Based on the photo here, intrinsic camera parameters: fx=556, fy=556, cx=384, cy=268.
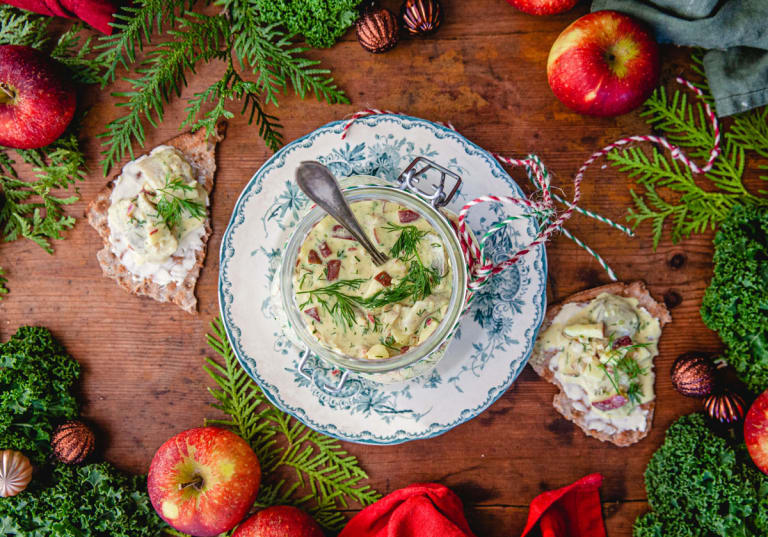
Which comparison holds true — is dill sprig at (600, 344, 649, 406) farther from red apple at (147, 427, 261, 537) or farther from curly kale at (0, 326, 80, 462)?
curly kale at (0, 326, 80, 462)

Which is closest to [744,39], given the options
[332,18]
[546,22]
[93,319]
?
[546,22]

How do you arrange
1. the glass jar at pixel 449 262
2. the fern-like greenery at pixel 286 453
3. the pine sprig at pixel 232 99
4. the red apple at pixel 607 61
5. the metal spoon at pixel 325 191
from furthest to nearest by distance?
the fern-like greenery at pixel 286 453, the pine sprig at pixel 232 99, the red apple at pixel 607 61, the glass jar at pixel 449 262, the metal spoon at pixel 325 191

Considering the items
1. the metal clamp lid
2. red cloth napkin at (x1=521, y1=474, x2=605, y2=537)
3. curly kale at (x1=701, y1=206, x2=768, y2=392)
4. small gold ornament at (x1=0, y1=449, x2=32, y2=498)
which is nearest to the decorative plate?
the metal clamp lid

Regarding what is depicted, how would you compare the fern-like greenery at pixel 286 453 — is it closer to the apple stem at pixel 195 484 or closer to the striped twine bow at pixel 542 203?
the apple stem at pixel 195 484

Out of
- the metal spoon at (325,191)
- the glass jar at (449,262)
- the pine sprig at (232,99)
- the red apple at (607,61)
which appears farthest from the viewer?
the pine sprig at (232,99)

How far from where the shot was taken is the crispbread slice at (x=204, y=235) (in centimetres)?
167

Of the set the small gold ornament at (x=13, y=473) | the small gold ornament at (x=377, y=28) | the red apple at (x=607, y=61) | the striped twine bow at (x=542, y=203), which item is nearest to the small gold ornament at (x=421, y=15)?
the small gold ornament at (x=377, y=28)

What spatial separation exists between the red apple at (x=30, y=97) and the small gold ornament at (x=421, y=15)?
1005 mm

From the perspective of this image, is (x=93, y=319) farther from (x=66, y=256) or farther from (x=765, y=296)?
(x=765, y=296)

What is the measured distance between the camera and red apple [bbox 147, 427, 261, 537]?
5.10ft

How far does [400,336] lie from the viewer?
1.34 meters

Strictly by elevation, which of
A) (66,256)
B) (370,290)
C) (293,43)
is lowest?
(66,256)

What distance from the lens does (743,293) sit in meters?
1.52

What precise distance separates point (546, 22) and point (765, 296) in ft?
3.23
